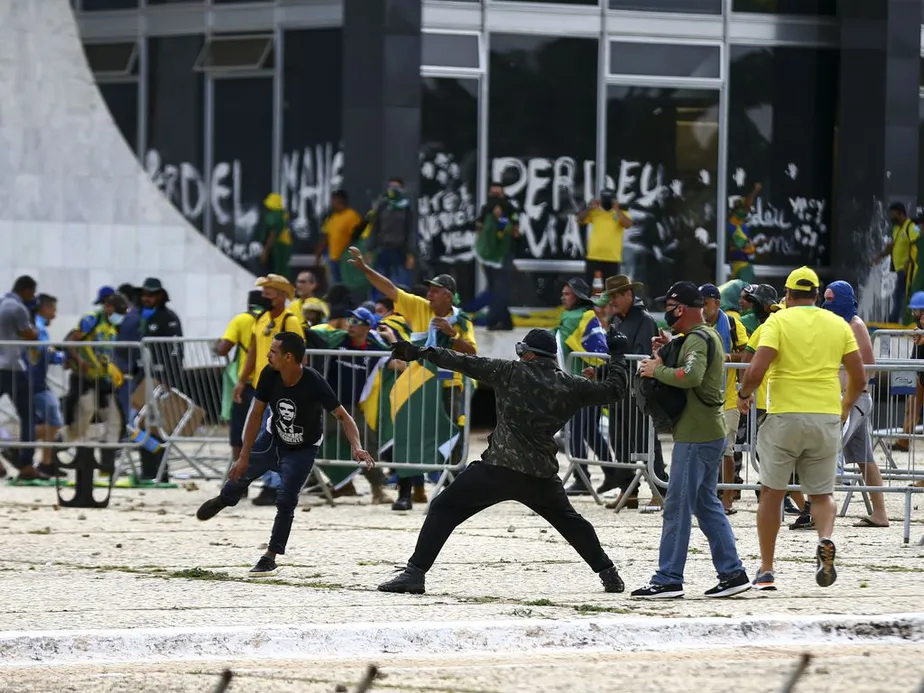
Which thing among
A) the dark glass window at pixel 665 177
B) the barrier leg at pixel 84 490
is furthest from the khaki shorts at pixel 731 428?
the dark glass window at pixel 665 177

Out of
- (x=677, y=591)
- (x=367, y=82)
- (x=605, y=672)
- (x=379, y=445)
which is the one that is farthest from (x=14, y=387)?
(x=605, y=672)

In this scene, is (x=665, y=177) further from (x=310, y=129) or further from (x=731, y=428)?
(x=731, y=428)

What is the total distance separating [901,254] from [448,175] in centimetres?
579

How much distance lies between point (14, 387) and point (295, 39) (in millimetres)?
8798

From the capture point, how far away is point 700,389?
1020cm

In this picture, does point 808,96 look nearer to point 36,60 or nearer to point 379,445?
point 36,60

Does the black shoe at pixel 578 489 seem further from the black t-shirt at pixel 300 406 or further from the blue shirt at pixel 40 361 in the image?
the blue shirt at pixel 40 361

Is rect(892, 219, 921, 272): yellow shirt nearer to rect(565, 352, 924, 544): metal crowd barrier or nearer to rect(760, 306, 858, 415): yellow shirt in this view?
rect(565, 352, 924, 544): metal crowd barrier

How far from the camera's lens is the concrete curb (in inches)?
334

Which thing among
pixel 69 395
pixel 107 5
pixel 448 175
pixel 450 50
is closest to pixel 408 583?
pixel 69 395

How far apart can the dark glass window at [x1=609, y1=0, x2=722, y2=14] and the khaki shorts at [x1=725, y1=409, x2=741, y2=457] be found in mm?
11174

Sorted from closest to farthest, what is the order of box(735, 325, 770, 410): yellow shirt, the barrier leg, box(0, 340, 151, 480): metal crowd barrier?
1. box(735, 325, 770, 410): yellow shirt
2. the barrier leg
3. box(0, 340, 151, 480): metal crowd barrier

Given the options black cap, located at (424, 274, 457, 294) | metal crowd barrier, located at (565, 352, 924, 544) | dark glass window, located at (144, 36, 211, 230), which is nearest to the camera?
metal crowd barrier, located at (565, 352, 924, 544)

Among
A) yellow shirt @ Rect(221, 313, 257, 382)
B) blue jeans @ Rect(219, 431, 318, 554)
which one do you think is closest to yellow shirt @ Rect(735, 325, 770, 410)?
blue jeans @ Rect(219, 431, 318, 554)
